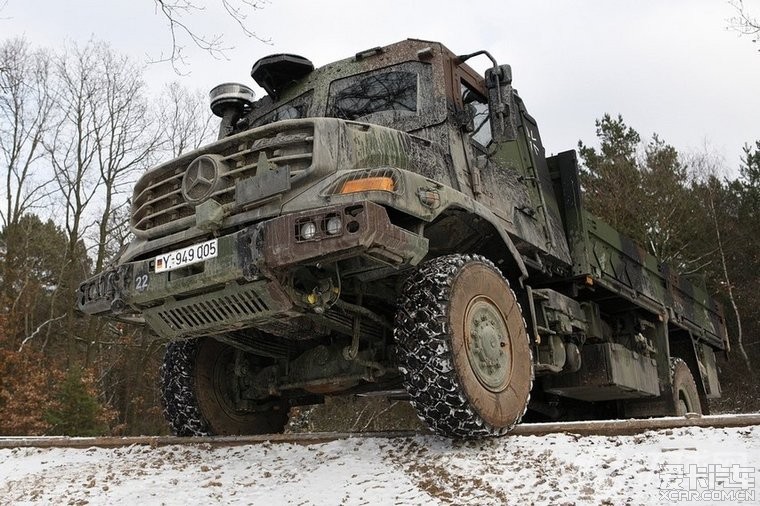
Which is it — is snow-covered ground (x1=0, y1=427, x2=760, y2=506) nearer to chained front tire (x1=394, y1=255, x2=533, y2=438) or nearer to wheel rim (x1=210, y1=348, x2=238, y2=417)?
chained front tire (x1=394, y1=255, x2=533, y2=438)

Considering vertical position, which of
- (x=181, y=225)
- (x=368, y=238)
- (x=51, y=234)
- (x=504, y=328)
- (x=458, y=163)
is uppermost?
(x=51, y=234)

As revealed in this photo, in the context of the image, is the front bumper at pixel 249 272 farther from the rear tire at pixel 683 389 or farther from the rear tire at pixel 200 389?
the rear tire at pixel 683 389

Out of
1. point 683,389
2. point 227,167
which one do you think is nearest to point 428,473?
point 227,167

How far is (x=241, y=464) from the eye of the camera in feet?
15.8

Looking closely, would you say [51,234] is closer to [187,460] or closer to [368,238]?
[187,460]

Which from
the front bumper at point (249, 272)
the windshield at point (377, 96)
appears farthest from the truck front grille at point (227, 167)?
the windshield at point (377, 96)

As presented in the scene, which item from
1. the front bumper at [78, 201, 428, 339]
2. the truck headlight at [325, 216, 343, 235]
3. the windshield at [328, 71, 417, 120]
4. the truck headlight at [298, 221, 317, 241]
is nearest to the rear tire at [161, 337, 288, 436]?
the front bumper at [78, 201, 428, 339]

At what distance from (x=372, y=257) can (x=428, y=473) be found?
1250mm

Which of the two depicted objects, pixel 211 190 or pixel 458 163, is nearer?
pixel 211 190

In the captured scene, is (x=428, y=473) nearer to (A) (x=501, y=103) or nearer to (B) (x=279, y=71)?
(A) (x=501, y=103)

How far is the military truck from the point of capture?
4293 mm

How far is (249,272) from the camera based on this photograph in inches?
164

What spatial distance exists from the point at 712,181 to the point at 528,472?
27335 millimetres

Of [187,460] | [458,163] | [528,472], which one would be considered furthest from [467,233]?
[187,460]
